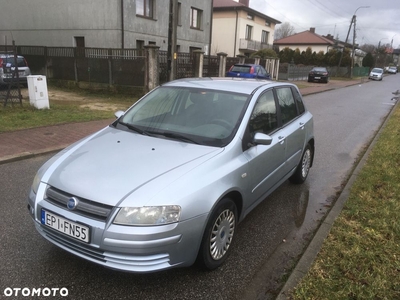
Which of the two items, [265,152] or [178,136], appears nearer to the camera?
[178,136]

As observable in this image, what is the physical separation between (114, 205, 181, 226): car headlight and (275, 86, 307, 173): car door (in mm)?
2189

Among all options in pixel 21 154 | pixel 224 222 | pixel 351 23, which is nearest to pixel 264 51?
pixel 351 23

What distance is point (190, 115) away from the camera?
3.66 m

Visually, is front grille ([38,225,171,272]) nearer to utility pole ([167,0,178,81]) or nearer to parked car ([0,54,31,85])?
parked car ([0,54,31,85])

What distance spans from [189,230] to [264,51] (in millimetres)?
34135

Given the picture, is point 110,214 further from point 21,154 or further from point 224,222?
point 21,154

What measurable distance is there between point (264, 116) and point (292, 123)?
2.92 ft

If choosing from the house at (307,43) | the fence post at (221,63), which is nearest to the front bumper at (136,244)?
the fence post at (221,63)

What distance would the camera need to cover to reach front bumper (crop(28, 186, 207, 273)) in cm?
235

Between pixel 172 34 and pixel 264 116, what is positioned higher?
pixel 172 34

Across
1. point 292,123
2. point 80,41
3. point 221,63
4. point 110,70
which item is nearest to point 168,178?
point 292,123

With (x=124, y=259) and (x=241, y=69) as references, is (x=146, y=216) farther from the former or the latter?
(x=241, y=69)

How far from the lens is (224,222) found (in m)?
2.96

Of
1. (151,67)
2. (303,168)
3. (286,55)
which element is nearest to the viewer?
(303,168)
